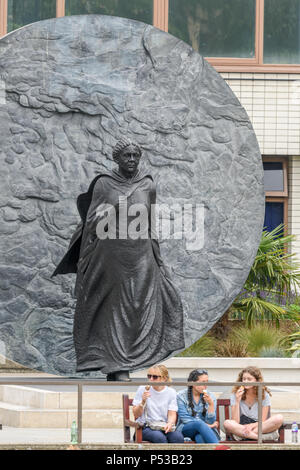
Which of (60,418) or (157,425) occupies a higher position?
(157,425)

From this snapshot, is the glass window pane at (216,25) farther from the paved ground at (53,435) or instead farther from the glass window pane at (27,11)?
the paved ground at (53,435)

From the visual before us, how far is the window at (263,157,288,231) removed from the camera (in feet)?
66.9

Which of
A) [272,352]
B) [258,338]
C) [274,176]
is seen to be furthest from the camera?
[274,176]

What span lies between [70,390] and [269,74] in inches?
326

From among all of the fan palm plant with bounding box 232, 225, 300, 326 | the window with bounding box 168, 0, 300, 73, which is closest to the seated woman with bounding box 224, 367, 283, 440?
the fan palm plant with bounding box 232, 225, 300, 326

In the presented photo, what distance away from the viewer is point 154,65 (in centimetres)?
1537

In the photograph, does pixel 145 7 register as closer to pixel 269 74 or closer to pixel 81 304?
pixel 269 74

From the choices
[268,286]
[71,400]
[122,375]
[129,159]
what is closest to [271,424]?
[71,400]

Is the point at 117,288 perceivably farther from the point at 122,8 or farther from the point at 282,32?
the point at 282,32

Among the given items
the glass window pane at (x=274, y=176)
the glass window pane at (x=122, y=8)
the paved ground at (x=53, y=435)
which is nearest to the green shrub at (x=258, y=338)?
the glass window pane at (x=274, y=176)

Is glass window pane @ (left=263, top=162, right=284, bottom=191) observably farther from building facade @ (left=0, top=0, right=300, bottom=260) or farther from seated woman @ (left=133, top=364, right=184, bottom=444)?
seated woman @ (left=133, top=364, right=184, bottom=444)

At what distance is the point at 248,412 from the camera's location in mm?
10477

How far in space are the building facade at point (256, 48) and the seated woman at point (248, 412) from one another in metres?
9.62

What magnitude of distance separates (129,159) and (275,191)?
757 centimetres
